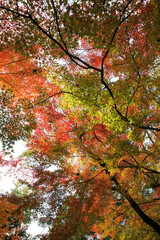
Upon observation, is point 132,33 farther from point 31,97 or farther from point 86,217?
point 86,217

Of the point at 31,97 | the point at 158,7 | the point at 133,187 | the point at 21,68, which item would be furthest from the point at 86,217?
the point at 21,68

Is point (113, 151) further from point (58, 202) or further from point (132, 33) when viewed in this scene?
point (132, 33)

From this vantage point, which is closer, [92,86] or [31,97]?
[92,86]

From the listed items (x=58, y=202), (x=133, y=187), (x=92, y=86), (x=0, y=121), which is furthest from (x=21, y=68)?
(x=133, y=187)

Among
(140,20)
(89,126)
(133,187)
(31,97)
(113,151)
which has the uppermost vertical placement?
(31,97)

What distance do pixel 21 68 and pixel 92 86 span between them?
5.02 meters

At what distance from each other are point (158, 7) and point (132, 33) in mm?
3974

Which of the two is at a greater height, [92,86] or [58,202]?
[92,86]

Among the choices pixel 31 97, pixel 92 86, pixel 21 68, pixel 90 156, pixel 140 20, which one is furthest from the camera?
pixel 31 97

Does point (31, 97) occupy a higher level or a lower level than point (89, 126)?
higher

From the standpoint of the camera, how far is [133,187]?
562 centimetres

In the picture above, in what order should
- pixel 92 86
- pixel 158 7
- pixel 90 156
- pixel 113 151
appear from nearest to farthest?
pixel 158 7 < pixel 92 86 < pixel 113 151 < pixel 90 156

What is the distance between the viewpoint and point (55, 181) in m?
6.40

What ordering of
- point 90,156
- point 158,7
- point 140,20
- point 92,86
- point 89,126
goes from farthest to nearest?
point 90,156, point 140,20, point 89,126, point 92,86, point 158,7
